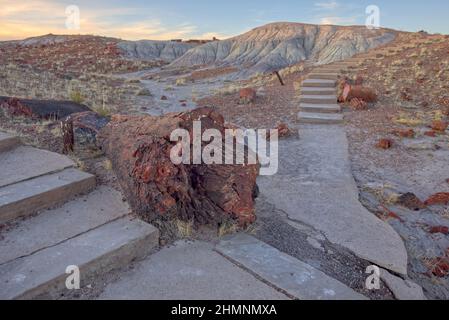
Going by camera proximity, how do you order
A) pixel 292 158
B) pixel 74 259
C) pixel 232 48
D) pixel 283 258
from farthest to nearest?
1. pixel 232 48
2. pixel 292 158
3. pixel 283 258
4. pixel 74 259

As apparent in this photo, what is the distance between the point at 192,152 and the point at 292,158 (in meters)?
2.93

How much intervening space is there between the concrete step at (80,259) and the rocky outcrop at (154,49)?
46777 mm

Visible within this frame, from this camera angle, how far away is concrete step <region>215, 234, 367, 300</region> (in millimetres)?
2592

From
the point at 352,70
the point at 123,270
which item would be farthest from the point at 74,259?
the point at 352,70

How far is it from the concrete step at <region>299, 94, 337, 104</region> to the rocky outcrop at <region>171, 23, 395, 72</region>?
62.6 feet

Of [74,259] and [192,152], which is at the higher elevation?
[192,152]

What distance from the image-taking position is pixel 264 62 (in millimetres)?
31953

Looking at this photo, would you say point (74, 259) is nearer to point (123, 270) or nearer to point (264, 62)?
point (123, 270)

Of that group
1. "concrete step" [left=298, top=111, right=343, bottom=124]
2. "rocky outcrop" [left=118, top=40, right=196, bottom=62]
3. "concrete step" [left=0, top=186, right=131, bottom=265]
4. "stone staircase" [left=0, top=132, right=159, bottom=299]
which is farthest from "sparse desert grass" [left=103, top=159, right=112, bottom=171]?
"rocky outcrop" [left=118, top=40, right=196, bottom=62]

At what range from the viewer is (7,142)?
4598mm

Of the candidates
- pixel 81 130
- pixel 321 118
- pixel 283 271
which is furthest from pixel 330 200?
pixel 321 118

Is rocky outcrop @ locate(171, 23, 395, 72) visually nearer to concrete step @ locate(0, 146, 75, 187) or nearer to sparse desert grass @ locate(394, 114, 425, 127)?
sparse desert grass @ locate(394, 114, 425, 127)

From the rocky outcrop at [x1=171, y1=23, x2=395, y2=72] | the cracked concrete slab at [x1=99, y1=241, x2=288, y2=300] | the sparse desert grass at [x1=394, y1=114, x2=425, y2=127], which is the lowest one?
the cracked concrete slab at [x1=99, y1=241, x2=288, y2=300]

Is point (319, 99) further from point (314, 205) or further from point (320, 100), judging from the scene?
point (314, 205)
